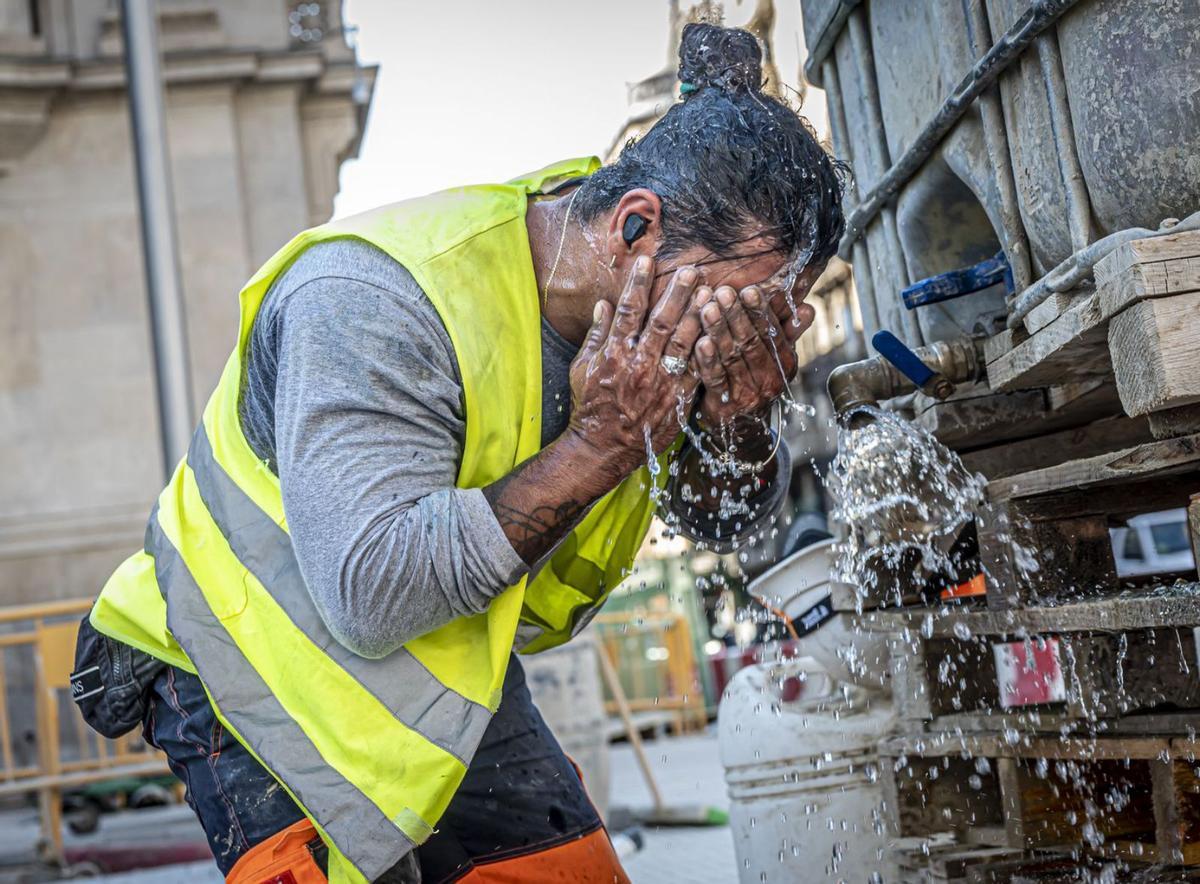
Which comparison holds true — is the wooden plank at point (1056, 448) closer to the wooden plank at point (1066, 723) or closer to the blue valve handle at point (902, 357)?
the blue valve handle at point (902, 357)

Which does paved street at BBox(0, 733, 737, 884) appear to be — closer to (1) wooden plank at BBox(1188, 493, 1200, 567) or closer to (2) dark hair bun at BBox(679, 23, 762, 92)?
(1) wooden plank at BBox(1188, 493, 1200, 567)

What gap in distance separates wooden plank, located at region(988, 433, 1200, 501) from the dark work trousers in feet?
3.22

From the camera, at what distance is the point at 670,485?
279 cm

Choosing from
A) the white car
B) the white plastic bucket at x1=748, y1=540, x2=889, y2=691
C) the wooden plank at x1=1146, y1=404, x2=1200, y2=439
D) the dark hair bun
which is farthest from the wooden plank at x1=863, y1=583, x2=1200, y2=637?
the white car

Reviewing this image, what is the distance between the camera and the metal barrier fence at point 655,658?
12617mm

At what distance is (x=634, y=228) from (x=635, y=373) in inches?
9.7

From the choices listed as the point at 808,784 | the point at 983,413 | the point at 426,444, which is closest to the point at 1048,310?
the point at 983,413

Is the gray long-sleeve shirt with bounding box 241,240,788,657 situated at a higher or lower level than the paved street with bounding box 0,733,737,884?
higher

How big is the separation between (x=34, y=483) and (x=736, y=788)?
937 centimetres

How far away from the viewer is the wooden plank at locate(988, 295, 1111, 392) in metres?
2.18

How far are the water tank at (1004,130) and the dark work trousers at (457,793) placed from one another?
1.28 meters

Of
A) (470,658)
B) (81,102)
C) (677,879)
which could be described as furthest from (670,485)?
(81,102)

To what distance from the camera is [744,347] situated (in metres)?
2.13

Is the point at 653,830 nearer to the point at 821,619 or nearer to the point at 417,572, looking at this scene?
the point at 821,619
